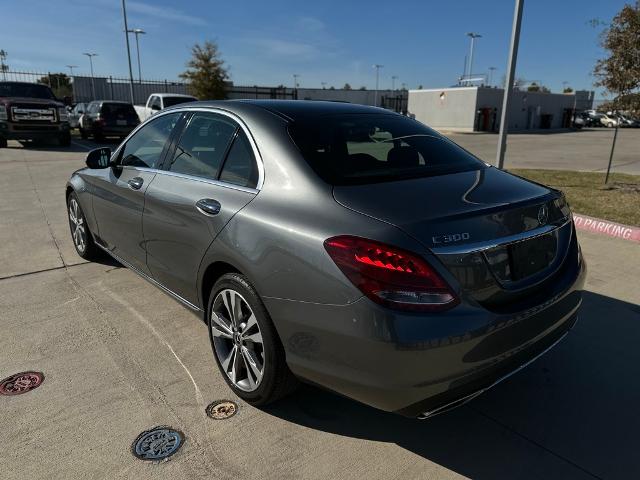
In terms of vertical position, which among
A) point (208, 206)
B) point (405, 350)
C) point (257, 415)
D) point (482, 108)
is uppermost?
point (482, 108)

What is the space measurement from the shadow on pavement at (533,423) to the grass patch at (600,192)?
4387 mm

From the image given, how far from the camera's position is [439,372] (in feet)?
→ 6.74

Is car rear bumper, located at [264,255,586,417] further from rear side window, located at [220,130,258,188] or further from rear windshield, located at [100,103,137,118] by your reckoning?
rear windshield, located at [100,103,137,118]

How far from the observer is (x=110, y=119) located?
63.3 ft

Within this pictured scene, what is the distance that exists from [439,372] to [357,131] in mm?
1666

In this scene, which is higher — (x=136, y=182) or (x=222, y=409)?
(x=136, y=182)

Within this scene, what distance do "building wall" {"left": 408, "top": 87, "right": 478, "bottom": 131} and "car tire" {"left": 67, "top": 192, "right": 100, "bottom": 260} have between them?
37932 millimetres

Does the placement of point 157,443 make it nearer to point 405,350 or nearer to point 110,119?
point 405,350

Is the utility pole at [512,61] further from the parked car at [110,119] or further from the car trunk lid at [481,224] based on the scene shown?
the parked car at [110,119]

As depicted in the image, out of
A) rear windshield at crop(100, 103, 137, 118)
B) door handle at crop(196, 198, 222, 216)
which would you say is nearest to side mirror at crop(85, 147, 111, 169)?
door handle at crop(196, 198, 222, 216)

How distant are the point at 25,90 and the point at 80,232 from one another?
47.6 ft

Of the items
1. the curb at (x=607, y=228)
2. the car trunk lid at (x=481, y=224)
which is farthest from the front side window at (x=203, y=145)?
the curb at (x=607, y=228)

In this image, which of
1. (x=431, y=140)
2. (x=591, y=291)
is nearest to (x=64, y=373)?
(x=431, y=140)

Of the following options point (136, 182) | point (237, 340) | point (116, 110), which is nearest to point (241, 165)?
point (237, 340)
